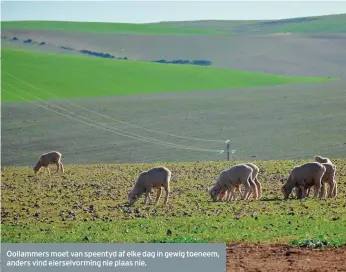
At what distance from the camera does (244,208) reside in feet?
69.6

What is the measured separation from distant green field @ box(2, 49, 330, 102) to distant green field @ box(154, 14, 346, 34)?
38899 millimetres

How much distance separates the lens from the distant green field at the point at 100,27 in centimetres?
13025

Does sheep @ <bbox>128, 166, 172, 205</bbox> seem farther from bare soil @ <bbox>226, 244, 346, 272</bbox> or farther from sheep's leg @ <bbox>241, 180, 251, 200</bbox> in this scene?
bare soil @ <bbox>226, 244, 346, 272</bbox>

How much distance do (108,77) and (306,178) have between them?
6349 centimetres

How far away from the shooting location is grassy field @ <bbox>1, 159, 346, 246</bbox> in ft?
55.0

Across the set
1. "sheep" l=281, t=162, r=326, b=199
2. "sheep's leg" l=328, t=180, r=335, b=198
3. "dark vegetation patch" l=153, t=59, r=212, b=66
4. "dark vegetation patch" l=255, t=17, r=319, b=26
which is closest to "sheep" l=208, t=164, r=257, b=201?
"sheep" l=281, t=162, r=326, b=199

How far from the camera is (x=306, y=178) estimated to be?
77.6 ft

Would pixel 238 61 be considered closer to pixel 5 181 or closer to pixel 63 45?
pixel 63 45

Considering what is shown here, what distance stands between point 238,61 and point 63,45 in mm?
24181

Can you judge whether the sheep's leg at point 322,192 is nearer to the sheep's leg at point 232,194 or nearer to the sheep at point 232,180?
the sheep at point 232,180

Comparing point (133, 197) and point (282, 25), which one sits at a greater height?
point (282, 25)

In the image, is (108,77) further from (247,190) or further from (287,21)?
(287,21)

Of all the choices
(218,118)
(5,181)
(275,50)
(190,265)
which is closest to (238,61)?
(275,50)

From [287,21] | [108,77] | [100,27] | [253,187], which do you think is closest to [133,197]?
[253,187]
